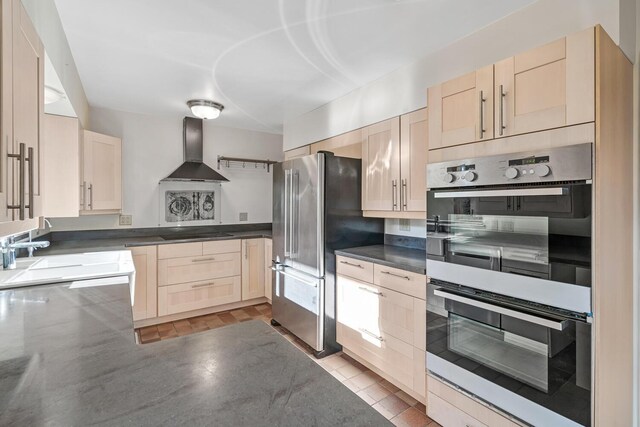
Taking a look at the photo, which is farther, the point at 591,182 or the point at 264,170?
the point at 264,170

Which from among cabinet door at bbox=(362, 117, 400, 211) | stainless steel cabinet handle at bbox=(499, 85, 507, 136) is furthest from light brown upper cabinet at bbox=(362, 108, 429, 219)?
stainless steel cabinet handle at bbox=(499, 85, 507, 136)

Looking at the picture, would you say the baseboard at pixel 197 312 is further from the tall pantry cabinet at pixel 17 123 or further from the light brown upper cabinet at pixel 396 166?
the tall pantry cabinet at pixel 17 123

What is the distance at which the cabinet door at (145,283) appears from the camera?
312 centimetres

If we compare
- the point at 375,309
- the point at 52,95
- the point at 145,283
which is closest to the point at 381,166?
the point at 375,309

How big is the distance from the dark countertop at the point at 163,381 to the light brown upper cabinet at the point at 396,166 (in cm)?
156

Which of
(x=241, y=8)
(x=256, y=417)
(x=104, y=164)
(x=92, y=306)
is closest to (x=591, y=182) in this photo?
(x=256, y=417)

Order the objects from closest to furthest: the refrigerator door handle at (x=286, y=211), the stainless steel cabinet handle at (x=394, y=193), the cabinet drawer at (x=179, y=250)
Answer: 1. the stainless steel cabinet handle at (x=394, y=193)
2. the refrigerator door handle at (x=286, y=211)
3. the cabinet drawer at (x=179, y=250)

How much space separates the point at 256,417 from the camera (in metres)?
0.63

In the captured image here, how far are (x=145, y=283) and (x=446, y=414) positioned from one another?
9.48 ft

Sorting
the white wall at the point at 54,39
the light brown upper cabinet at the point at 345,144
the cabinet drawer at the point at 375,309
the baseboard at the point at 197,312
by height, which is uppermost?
the white wall at the point at 54,39

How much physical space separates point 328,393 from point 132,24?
216cm

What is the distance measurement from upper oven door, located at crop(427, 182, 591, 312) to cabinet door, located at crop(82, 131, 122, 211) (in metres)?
2.90

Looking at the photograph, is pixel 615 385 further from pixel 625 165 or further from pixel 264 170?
pixel 264 170

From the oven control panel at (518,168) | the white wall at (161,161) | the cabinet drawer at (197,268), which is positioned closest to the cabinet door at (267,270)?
the cabinet drawer at (197,268)
